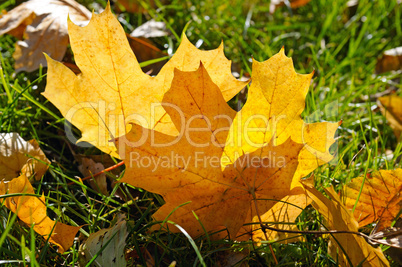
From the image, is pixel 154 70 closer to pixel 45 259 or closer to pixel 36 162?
pixel 36 162

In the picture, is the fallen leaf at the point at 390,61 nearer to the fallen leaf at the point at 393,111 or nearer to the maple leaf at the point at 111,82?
the fallen leaf at the point at 393,111

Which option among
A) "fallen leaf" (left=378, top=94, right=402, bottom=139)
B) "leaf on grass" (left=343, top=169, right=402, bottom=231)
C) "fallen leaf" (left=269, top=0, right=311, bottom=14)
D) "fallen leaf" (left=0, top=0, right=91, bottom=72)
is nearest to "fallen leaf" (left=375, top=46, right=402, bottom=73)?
"fallen leaf" (left=378, top=94, right=402, bottom=139)

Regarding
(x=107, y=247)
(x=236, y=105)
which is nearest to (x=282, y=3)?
(x=236, y=105)

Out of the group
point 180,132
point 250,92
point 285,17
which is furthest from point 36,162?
point 285,17

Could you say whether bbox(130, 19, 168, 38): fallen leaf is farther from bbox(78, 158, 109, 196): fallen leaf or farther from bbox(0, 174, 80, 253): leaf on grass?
bbox(0, 174, 80, 253): leaf on grass

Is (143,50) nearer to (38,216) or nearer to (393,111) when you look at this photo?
(38,216)
